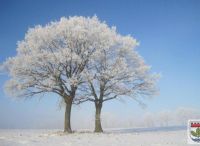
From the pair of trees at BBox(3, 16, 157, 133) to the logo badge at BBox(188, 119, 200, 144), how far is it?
63.5 ft

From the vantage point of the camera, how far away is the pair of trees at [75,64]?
37.8 m

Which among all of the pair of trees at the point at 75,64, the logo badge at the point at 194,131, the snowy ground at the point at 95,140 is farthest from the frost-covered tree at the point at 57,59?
the logo badge at the point at 194,131

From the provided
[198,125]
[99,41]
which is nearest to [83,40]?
[99,41]

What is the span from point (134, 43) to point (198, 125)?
24.5 meters

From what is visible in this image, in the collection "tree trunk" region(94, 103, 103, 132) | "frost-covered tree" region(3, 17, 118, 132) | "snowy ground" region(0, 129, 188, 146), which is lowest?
"snowy ground" region(0, 129, 188, 146)

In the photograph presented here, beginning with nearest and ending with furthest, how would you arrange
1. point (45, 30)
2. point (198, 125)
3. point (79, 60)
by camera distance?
point (198, 125) → point (79, 60) → point (45, 30)

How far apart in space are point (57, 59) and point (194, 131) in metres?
21.9

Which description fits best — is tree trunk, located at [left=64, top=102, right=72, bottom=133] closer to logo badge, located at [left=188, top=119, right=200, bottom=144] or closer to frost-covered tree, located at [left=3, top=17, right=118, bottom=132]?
frost-covered tree, located at [left=3, top=17, right=118, bottom=132]

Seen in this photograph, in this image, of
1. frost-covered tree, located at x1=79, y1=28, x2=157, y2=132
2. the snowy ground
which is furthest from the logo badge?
frost-covered tree, located at x1=79, y1=28, x2=157, y2=132

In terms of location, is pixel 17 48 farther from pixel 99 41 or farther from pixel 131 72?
pixel 131 72

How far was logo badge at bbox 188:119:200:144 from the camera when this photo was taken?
17.9 meters

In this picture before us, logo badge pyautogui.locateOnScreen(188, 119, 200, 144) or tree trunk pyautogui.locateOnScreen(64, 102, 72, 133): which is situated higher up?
tree trunk pyautogui.locateOnScreen(64, 102, 72, 133)

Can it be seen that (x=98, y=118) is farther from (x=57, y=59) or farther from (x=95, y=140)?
(x=95, y=140)

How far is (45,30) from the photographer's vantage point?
131 feet
